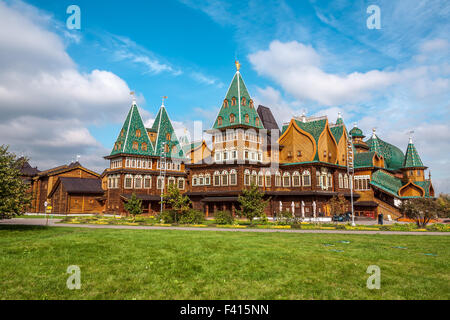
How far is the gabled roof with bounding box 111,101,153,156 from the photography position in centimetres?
5106

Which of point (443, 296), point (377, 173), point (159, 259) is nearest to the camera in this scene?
point (443, 296)

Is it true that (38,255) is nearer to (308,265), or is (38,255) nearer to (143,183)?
(308,265)

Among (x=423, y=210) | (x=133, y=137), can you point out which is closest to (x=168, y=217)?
(x=423, y=210)

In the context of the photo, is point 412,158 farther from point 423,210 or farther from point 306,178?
point 423,210

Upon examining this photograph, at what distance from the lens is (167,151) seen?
2239 inches

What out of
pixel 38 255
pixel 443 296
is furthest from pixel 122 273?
pixel 443 296

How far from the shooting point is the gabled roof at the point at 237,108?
44.9m

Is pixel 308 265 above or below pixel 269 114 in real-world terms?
below

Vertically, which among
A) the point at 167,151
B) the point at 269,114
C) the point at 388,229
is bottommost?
the point at 388,229

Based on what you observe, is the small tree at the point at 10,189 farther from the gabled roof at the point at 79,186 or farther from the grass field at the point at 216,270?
the gabled roof at the point at 79,186

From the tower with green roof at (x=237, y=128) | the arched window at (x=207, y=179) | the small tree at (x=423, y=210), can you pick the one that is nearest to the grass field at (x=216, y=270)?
the small tree at (x=423, y=210)

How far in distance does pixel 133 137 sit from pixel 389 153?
157ft
